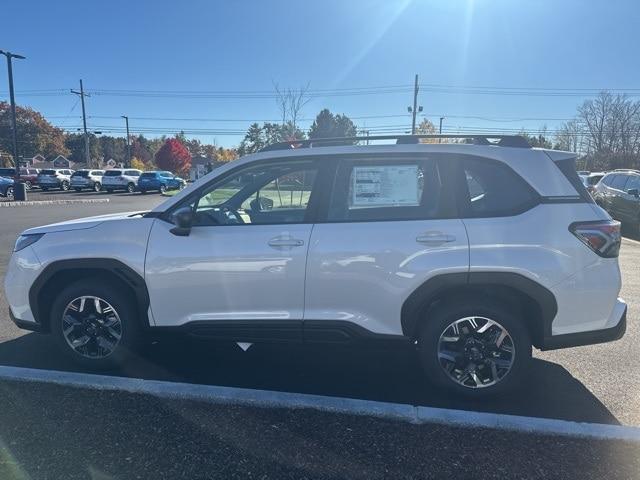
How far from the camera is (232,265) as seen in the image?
3518mm

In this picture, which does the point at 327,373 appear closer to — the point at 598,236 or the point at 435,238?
the point at 435,238

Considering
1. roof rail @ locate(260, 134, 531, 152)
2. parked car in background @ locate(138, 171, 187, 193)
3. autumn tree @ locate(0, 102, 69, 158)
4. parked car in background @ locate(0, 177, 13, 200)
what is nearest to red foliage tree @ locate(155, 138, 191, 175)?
autumn tree @ locate(0, 102, 69, 158)

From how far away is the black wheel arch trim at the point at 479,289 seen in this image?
3303 millimetres

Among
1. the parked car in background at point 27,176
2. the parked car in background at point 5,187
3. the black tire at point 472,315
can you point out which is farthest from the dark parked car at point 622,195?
the parked car in background at point 27,176

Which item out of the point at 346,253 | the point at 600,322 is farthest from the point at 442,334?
the point at 600,322

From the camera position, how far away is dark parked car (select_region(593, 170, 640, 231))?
1300 centimetres

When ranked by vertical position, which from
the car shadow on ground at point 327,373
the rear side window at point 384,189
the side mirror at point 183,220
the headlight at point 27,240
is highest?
the rear side window at point 384,189

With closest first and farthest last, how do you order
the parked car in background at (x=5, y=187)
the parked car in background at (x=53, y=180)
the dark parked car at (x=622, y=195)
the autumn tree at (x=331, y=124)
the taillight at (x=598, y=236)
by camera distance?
1. the taillight at (x=598, y=236)
2. the dark parked car at (x=622, y=195)
3. the parked car in background at (x=5, y=187)
4. the parked car in background at (x=53, y=180)
5. the autumn tree at (x=331, y=124)

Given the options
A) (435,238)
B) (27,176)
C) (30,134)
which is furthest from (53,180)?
(30,134)

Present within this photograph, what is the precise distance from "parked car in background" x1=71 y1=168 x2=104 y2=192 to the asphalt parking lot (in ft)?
112

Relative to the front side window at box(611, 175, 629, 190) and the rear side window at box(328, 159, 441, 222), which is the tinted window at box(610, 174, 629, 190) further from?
the rear side window at box(328, 159, 441, 222)

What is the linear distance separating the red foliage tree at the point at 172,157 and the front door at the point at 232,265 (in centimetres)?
8700

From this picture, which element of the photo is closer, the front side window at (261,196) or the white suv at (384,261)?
the white suv at (384,261)

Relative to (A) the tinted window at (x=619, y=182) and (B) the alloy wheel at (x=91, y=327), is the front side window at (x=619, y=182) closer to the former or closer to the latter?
(A) the tinted window at (x=619, y=182)
